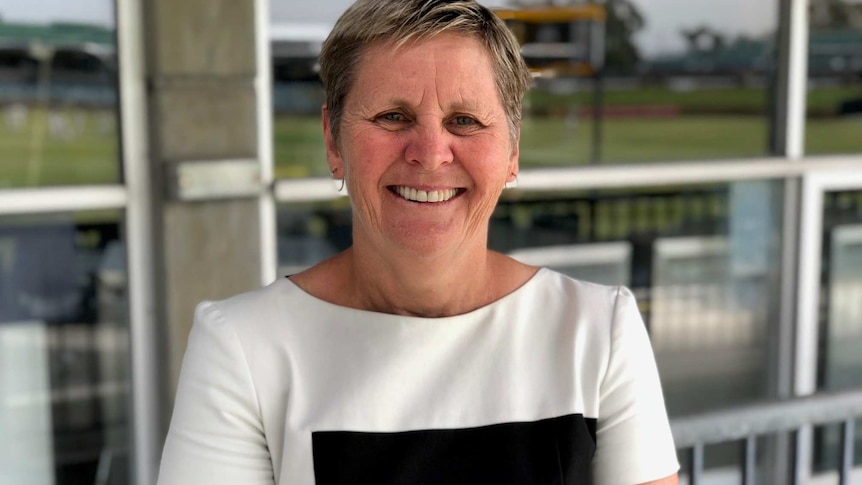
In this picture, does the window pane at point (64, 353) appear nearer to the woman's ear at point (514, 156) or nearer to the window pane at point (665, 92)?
the window pane at point (665, 92)

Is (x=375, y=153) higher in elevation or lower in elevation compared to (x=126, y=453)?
higher

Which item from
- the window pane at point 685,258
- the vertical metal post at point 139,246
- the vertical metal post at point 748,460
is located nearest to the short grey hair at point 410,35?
the vertical metal post at point 748,460

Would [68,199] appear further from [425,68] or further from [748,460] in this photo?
[425,68]

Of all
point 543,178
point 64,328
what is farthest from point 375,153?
point 543,178

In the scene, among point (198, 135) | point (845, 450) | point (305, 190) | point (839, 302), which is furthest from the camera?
point (839, 302)

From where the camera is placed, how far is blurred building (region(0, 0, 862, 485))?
3.45m

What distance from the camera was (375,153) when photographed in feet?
4.33

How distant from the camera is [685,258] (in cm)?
488

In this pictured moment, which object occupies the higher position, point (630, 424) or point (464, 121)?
point (464, 121)

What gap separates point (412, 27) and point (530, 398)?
541mm

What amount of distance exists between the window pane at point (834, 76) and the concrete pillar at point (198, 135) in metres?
2.83

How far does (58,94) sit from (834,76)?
362 cm

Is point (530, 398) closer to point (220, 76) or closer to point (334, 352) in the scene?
point (334, 352)

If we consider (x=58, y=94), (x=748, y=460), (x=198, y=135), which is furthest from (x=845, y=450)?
(x=58, y=94)
